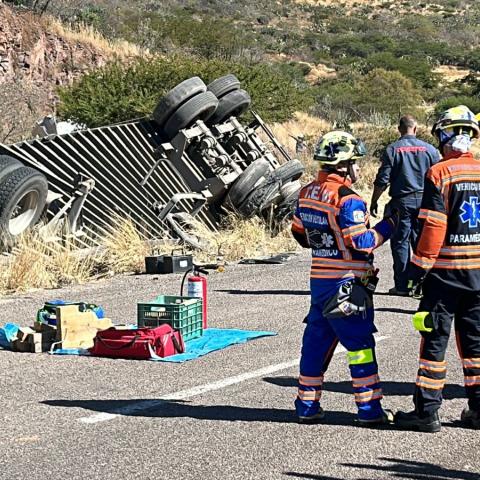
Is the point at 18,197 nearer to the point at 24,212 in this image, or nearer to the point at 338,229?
the point at 24,212

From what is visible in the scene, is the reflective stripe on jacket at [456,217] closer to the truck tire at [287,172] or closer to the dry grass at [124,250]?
the dry grass at [124,250]

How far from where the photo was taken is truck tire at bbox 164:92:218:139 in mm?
18719

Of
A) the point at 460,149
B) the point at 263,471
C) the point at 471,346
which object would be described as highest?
the point at 460,149

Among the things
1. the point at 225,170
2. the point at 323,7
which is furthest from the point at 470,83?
the point at 225,170

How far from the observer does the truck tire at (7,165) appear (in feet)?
50.8

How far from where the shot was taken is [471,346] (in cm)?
701

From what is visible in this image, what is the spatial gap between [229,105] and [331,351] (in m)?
13.0

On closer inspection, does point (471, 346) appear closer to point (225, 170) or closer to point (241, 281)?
point (241, 281)

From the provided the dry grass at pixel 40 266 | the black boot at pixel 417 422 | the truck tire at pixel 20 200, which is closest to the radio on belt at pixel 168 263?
the dry grass at pixel 40 266

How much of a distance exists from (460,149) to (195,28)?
124 ft

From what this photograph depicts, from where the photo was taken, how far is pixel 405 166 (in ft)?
41.1

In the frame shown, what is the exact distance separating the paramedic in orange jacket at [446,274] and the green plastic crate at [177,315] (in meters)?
3.38

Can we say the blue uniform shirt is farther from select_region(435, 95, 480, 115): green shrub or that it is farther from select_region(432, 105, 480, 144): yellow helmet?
select_region(435, 95, 480, 115): green shrub

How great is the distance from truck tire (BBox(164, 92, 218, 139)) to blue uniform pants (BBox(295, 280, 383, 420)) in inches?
461
